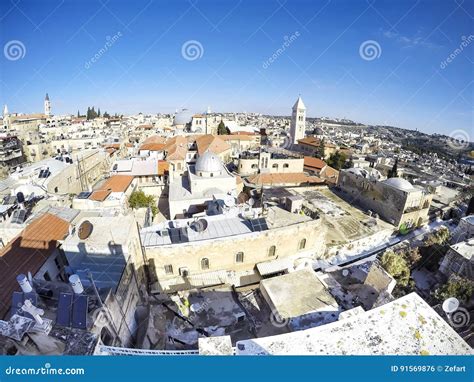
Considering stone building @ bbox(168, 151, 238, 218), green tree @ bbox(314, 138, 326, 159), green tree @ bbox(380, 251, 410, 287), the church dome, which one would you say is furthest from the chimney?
the church dome

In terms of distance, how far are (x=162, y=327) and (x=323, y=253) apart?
9.85 m

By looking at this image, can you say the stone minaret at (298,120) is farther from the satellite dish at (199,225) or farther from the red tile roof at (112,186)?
the satellite dish at (199,225)

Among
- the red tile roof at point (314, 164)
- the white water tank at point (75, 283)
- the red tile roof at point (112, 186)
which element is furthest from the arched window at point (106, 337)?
the red tile roof at point (314, 164)

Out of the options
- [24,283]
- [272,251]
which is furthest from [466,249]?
[24,283]

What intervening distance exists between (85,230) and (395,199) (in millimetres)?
20088

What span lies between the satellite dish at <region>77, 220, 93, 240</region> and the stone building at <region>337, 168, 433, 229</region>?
19766mm

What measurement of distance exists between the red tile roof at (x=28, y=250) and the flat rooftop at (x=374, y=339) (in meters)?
8.24

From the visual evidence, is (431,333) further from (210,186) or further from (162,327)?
(210,186)

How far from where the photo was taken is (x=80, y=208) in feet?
44.6

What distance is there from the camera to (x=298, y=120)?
46562mm

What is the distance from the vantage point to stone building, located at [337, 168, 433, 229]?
58.2 ft

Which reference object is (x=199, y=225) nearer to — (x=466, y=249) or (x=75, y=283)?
(x=75, y=283)

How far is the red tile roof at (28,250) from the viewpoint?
8.04m

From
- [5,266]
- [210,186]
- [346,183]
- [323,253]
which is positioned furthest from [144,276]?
[346,183]
